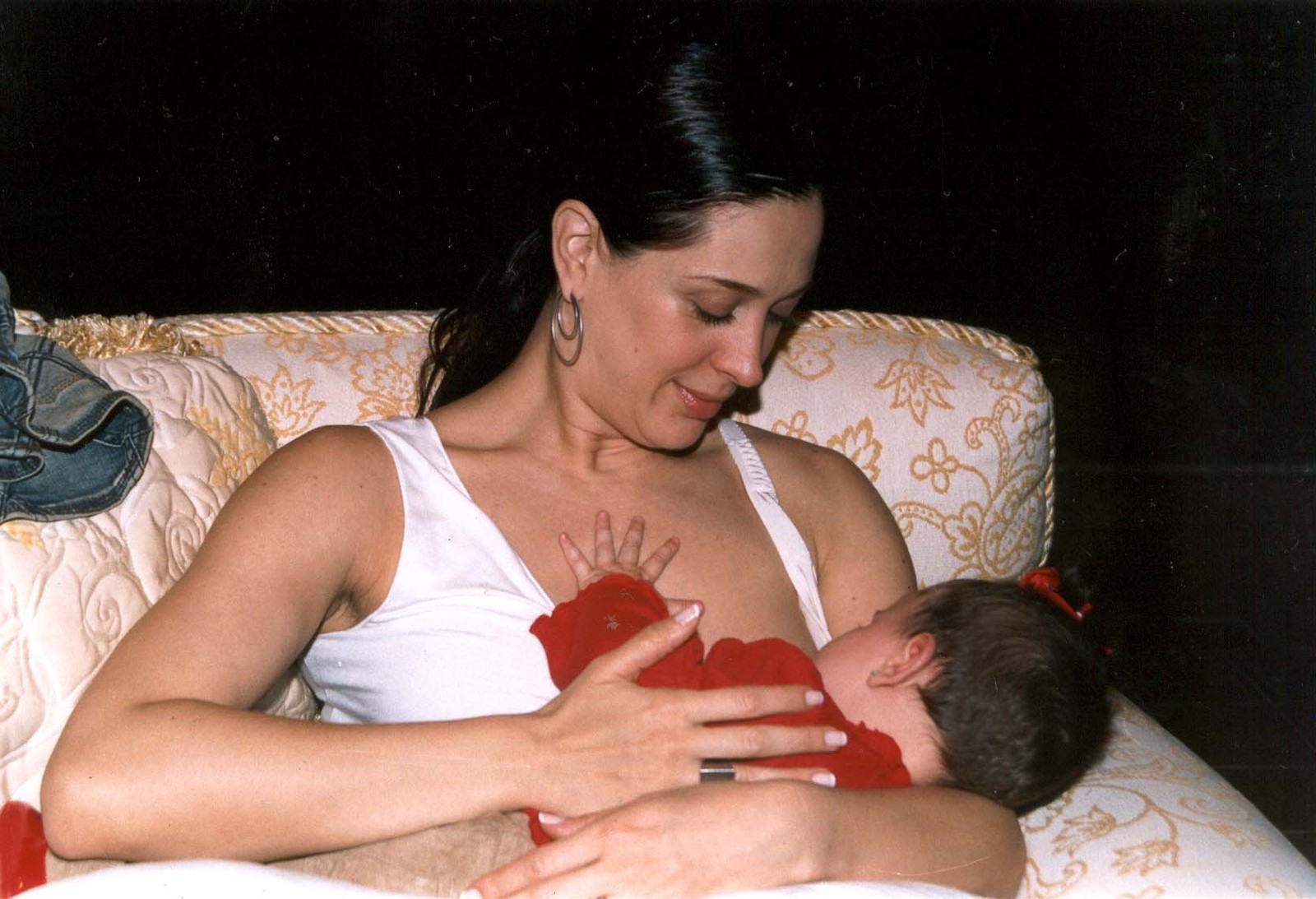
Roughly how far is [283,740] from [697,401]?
0.74 meters

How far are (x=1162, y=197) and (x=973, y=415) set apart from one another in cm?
174

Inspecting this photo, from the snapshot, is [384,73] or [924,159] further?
[924,159]

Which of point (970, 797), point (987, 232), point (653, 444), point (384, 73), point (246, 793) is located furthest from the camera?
point (987, 232)

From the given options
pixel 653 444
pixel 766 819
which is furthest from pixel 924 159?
pixel 766 819

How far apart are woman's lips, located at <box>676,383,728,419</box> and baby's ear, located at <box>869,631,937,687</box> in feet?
1.41

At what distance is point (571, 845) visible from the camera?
1301mm

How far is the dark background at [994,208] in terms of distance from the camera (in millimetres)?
2740

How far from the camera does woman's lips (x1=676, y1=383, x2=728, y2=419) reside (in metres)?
1.74

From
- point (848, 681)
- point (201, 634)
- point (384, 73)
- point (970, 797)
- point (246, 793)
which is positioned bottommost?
point (970, 797)

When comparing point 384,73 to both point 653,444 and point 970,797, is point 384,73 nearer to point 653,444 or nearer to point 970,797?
point 653,444

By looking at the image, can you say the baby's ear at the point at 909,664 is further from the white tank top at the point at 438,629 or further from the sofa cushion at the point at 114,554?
the sofa cushion at the point at 114,554

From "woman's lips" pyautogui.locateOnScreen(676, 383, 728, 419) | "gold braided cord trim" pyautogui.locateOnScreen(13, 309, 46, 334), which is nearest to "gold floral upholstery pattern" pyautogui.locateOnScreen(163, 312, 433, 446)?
"gold braided cord trim" pyautogui.locateOnScreen(13, 309, 46, 334)

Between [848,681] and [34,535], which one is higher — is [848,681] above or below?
below

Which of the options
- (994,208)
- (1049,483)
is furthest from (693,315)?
(994,208)
